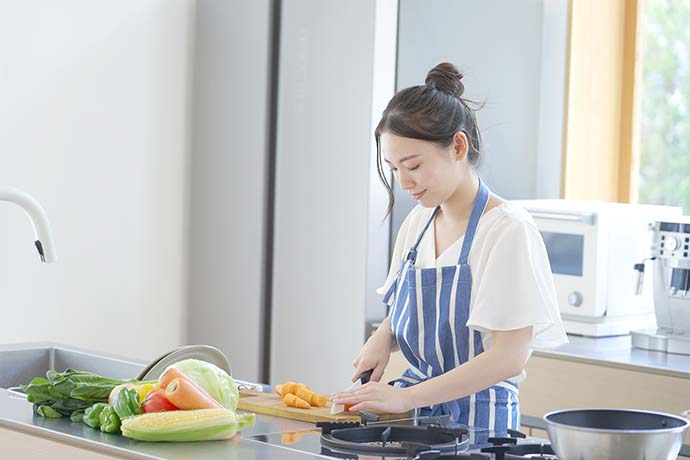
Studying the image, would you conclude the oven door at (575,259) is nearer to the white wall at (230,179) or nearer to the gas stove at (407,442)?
the white wall at (230,179)

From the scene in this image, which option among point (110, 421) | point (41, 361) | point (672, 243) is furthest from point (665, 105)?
point (110, 421)

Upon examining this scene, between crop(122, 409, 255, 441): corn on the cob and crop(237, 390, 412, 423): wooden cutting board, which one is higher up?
crop(122, 409, 255, 441): corn on the cob

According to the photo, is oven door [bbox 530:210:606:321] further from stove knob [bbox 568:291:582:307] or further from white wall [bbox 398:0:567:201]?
white wall [bbox 398:0:567:201]

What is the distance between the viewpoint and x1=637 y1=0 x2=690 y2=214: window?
13.6 ft

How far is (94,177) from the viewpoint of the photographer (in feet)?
12.1

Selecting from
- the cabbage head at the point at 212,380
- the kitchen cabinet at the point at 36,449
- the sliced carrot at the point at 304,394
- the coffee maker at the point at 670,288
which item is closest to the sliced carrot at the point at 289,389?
the sliced carrot at the point at 304,394

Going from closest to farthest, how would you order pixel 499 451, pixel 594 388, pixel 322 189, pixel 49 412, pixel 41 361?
pixel 499 451
pixel 49 412
pixel 41 361
pixel 594 388
pixel 322 189

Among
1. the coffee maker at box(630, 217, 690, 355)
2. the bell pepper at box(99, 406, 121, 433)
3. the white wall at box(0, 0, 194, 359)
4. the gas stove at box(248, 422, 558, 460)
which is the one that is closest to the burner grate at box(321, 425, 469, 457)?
the gas stove at box(248, 422, 558, 460)

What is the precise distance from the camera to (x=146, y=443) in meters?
1.70

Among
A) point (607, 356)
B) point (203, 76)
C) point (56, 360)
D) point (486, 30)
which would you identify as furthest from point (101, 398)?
point (486, 30)

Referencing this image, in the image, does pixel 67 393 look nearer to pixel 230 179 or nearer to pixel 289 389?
pixel 289 389

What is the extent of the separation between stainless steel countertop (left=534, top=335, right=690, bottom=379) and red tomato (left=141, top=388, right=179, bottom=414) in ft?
5.21

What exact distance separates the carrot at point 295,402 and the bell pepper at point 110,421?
1.13ft

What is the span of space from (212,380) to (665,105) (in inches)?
110
